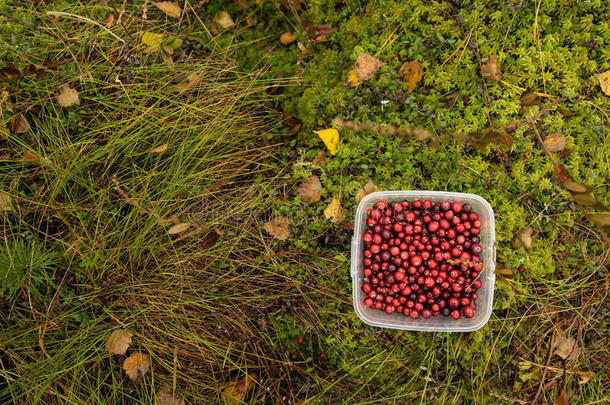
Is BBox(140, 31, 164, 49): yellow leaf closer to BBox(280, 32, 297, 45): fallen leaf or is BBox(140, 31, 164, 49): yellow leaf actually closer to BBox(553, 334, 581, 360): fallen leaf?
BBox(280, 32, 297, 45): fallen leaf

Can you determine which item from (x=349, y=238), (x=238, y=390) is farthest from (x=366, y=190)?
(x=238, y=390)

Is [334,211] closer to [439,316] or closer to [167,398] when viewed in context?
[439,316]

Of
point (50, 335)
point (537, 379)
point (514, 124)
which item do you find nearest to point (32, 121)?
point (50, 335)

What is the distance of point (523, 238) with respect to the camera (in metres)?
3.17

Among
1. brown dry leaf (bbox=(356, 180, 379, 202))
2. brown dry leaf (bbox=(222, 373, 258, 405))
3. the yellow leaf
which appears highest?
the yellow leaf

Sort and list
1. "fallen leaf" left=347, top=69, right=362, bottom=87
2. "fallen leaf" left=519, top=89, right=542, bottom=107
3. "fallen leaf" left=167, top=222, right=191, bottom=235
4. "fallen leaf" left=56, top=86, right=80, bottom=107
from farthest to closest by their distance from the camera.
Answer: "fallen leaf" left=56, top=86, right=80, bottom=107 < "fallen leaf" left=347, top=69, right=362, bottom=87 < "fallen leaf" left=167, top=222, right=191, bottom=235 < "fallen leaf" left=519, top=89, right=542, bottom=107

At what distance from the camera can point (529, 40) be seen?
3.16 m

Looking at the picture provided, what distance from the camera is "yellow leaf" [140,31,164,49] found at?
3.57 m

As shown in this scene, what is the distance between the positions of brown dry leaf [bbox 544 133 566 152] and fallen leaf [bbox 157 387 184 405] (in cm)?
372

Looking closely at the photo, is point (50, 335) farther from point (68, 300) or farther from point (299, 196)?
→ point (299, 196)

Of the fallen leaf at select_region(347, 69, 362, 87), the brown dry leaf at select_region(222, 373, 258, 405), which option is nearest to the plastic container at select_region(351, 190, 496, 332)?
the fallen leaf at select_region(347, 69, 362, 87)

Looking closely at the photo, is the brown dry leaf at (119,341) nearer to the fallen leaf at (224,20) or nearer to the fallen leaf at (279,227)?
the fallen leaf at (279,227)

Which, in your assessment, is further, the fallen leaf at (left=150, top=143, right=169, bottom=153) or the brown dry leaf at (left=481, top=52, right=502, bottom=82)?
the fallen leaf at (left=150, top=143, right=169, bottom=153)

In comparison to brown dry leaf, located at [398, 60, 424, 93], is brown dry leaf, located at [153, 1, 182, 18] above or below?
above
